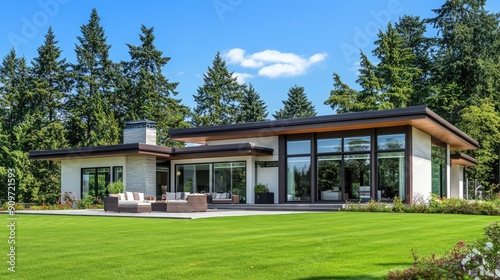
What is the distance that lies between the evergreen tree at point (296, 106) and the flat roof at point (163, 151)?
31310 mm

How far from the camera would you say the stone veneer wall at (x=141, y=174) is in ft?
89.1

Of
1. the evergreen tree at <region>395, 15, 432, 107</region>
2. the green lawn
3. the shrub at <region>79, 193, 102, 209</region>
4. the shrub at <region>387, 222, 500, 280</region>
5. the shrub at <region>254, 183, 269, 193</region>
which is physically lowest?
the shrub at <region>79, 193, 102, 209</region>

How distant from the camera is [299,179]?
24.4 m

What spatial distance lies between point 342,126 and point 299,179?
3.70 meters

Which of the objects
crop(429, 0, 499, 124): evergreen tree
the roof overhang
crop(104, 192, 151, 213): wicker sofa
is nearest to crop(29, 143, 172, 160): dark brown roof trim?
crop(104, 192, 151, 213): wicker sofa

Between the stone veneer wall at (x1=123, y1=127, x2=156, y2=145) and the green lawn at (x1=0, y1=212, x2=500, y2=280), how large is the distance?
52.9 ft

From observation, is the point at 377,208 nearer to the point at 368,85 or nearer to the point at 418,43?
the point at 368,85

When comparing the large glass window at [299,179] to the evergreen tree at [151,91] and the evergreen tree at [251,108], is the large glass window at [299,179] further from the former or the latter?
the evergreen tree at [251,108]

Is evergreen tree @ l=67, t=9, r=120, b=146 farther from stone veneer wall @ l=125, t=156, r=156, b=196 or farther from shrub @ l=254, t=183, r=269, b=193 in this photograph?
shrub @ l=254, t=183, r=269, b=193

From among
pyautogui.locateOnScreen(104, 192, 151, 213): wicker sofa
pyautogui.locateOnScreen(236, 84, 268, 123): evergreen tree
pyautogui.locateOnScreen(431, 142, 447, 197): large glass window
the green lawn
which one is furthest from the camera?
pyautogui.locateOnScreen(236, 84, 268, 123): evergreen tree

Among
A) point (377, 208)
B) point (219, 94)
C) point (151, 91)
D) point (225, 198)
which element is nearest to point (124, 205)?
point (225, 198)

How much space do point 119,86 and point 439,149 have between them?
3102cm

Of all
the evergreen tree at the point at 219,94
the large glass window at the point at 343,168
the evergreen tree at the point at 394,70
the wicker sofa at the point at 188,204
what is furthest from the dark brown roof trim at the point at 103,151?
the evergreen tree at the point at 219,94

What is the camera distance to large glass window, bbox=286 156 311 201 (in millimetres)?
24203
